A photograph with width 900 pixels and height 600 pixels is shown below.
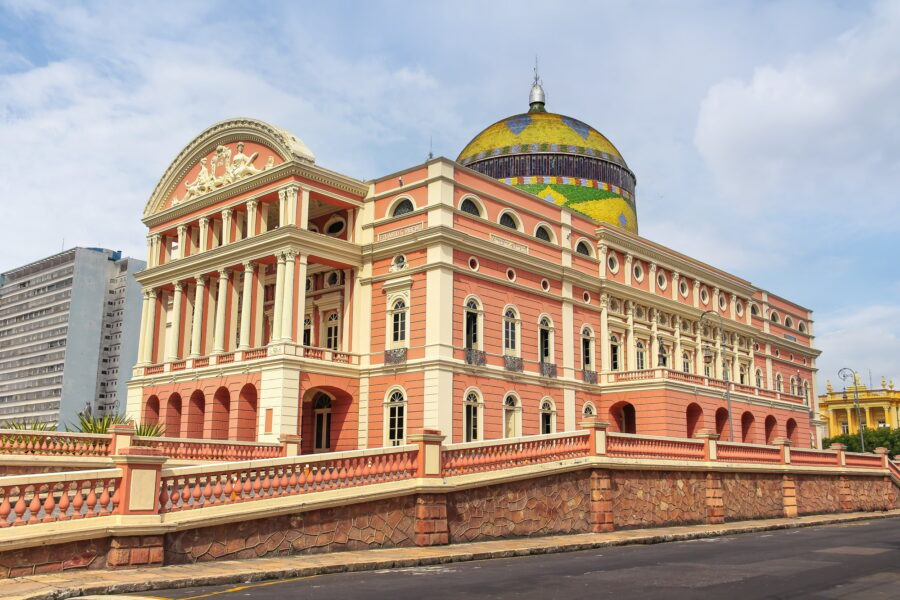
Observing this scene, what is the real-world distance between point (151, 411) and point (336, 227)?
463 inches

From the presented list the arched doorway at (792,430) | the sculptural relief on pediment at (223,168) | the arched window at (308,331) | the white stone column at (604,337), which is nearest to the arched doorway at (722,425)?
the white stone column at (604,337)

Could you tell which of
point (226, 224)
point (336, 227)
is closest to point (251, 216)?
point (226, 224)

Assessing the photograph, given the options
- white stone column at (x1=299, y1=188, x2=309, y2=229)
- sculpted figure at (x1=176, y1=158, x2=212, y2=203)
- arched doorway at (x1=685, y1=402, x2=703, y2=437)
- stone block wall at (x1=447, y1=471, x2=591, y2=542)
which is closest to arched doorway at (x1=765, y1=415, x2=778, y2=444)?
arched doorway at (x1=685, y1=402, x2=703, y2=437)

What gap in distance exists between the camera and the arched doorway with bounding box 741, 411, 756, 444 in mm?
46094

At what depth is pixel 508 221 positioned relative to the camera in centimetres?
3709

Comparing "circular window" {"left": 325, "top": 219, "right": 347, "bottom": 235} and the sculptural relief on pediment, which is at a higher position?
the sculptural relief on pediment

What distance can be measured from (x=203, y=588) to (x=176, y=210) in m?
30.1

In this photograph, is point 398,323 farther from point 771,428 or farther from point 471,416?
point 771,428

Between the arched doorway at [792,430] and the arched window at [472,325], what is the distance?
26102 mm

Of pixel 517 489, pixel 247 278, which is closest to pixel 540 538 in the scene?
pixel 517 489

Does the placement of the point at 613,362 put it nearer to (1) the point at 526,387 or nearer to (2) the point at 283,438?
(1) the point at 526,387

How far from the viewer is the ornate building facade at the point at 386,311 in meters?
32.9

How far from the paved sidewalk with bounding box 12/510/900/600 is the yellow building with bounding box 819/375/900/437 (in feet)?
253

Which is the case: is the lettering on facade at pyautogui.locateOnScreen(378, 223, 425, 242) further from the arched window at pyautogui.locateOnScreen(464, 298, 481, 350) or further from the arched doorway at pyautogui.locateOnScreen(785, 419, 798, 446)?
the arched doorway at pyautogui.locateOnScreen(785, 419, 798, 446)
